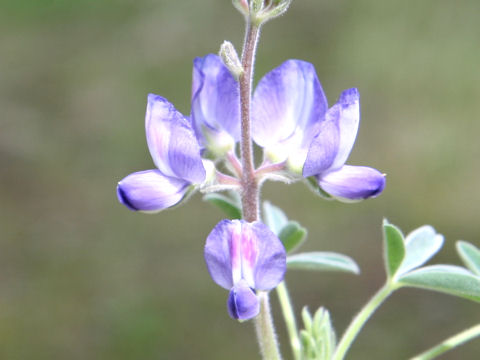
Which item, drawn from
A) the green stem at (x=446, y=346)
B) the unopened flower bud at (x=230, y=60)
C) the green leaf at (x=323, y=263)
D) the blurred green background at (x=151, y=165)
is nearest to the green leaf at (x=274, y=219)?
the green leaf at (x=323, y=263)

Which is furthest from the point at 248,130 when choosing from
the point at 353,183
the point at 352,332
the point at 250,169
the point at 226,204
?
the point at 352,332

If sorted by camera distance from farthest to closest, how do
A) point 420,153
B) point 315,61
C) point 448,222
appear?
point 315,61 < point 420,153 < point 448,222

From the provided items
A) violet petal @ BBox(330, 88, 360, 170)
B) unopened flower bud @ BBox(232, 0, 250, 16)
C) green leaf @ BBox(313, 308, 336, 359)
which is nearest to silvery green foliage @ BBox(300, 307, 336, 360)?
green leaf @ BBox(313, 308, 336, 359)

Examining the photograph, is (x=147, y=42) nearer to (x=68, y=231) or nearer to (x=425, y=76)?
(x=68, y=231)

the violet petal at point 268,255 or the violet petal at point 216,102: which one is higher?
the violet petal at point 216,102

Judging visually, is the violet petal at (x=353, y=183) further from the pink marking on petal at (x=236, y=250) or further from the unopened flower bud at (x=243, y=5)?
the unopened flower bud at (x=243, y=5)

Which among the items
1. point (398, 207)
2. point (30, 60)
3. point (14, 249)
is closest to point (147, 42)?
point (30, 60)
